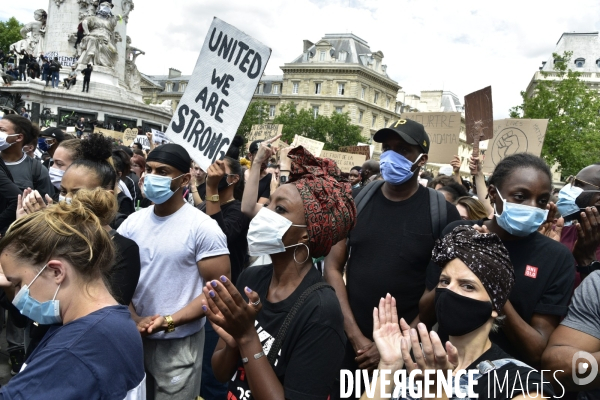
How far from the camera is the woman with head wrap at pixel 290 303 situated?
80.8 inches

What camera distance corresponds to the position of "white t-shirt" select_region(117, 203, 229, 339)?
129 inches

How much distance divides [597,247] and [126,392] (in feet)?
8.91

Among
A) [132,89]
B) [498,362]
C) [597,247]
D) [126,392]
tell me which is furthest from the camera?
[132,89]

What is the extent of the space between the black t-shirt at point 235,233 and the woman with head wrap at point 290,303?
176cm

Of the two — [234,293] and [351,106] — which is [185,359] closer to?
[234,293]

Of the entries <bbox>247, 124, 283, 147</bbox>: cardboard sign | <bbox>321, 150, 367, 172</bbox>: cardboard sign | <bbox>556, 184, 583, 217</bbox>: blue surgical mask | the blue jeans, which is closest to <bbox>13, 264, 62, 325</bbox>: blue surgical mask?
<bbox>556, 184, 583, 217</bbox>: blue surgical mask

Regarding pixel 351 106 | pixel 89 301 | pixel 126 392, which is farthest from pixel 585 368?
pixel 351 106

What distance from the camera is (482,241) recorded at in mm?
2289

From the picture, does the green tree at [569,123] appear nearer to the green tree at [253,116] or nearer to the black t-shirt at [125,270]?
the black t-shirt at [125,270]

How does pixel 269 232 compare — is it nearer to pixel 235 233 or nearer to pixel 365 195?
pixel 365 195

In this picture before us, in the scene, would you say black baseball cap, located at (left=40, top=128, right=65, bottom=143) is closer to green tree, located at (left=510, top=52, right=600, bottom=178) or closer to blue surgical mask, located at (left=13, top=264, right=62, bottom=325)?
blue surgical mask, located at (left=13, top=264, right=62, bottom=325)

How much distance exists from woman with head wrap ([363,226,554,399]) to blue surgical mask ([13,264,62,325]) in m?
1.21

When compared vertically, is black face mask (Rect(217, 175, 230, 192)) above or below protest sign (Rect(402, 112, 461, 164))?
below

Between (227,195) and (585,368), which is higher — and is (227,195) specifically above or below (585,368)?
above
